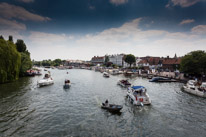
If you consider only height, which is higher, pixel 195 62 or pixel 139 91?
pixel 195 62

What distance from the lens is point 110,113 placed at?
62.4 feet

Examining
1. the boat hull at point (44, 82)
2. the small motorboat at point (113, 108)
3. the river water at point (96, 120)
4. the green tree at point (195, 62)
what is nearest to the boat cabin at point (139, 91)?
the river water at point (96, 120)

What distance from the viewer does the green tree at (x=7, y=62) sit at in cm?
3631

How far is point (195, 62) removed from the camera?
4747 cm

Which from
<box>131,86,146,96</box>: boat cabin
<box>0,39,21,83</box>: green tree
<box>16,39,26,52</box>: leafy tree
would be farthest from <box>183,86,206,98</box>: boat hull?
<box>16,39,26,52</box>: leafy tree

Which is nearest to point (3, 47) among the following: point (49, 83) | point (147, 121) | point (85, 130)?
point (49, 83)

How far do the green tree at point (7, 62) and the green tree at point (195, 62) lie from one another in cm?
7074

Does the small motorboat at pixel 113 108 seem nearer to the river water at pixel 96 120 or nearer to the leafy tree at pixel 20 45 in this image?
the river water at pixel 96 120

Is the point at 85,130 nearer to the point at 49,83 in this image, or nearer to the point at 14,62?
the point at 49,83

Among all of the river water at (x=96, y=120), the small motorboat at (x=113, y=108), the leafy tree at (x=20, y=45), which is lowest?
the river water at (x=96, y=120)

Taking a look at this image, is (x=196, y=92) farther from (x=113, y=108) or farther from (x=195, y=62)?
(x=113, y=108)

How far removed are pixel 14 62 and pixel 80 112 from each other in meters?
37.2

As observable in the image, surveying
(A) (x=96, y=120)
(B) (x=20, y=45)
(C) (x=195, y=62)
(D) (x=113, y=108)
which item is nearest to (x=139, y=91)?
(D) (x=113, y=108)

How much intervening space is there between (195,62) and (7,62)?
72881mm
